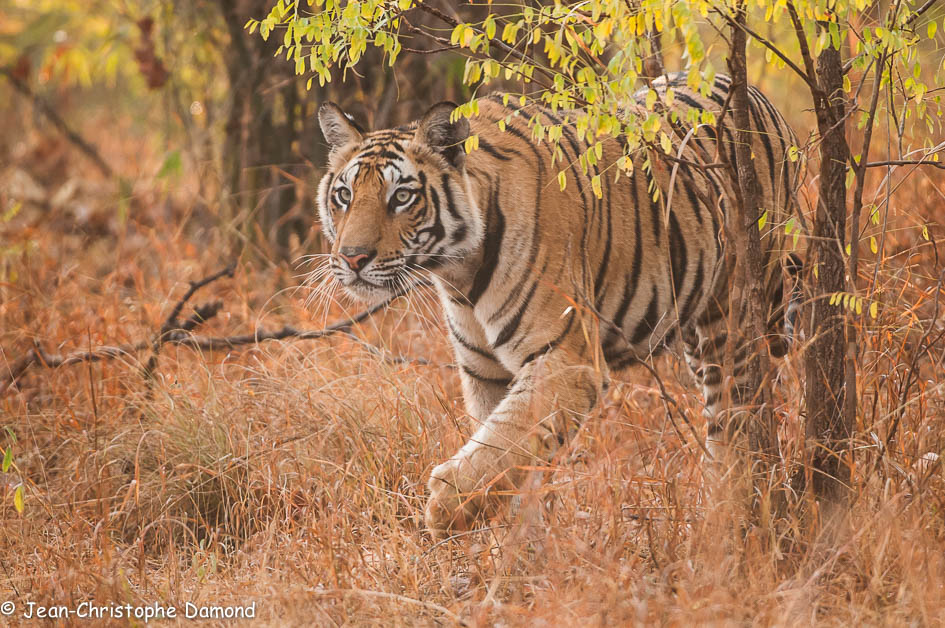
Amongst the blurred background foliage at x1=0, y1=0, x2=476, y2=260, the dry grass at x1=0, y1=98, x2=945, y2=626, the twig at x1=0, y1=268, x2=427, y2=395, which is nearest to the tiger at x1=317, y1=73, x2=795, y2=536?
the dry grass at x1=0, y1=98, x2=945, y2=626

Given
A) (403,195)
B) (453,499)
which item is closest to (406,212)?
(403,195)

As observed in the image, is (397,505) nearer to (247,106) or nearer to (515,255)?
(515,255)

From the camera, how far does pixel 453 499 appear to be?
3125 millimetres

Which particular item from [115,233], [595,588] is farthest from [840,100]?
[115,233]

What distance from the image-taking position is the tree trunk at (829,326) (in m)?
2.87

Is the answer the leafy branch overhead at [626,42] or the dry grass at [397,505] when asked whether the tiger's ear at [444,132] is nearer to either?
the leafy branch overhead at [626,42]

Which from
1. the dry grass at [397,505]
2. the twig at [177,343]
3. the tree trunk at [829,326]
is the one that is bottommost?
the dry grass at [397,505]

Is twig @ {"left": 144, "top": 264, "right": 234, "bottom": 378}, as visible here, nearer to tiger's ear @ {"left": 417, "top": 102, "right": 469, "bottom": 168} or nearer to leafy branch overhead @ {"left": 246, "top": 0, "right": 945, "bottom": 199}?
tiger's ear @ {"left": 417, "top": 102, "right": 469, "bottom": 168}

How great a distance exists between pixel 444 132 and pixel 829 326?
4.58 ft

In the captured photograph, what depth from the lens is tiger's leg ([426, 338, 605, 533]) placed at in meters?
3.14

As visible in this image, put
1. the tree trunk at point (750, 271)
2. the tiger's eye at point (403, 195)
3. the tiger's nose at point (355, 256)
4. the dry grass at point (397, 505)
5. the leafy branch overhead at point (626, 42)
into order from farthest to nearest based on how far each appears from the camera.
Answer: the tiger's eye at point (403, 195), the tiger's nose at point (355, 256), the tree trunk at point (750, 271), the dry grass at point (397, 505), the leafy branch overhead at point (626, 42)

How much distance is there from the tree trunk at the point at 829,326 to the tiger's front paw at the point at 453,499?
1.01m

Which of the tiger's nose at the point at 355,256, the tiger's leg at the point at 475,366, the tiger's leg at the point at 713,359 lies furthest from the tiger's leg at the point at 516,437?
the tiger's leg at the point at 713,359

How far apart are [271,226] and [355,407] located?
2.75m
